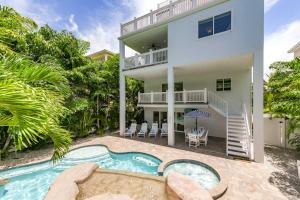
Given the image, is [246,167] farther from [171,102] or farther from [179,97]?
→ [179,97]

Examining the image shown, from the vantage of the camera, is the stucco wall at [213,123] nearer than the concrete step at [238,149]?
No

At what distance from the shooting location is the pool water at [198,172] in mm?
6859

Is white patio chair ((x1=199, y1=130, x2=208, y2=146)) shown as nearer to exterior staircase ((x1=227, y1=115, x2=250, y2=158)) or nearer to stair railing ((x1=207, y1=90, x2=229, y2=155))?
exterior staircase ((x1=227, y1=115, x2=250, y2=158))

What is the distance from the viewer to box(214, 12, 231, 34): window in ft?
30.6

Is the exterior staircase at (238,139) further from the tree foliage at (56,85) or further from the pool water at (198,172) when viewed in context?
the tree foliage at (56,85)

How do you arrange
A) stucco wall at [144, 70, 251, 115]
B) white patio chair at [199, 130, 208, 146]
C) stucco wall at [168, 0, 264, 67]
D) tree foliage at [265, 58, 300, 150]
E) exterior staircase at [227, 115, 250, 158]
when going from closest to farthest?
tree foliage at [265, 58, 300, 150] → stucco wall at [168, 0, 264, 67] → exterior staircase at [227, 115, 250, 158] → white patio chair at [199, 130, 208, 146] → stucco wall at [144, 70, 251, 115]

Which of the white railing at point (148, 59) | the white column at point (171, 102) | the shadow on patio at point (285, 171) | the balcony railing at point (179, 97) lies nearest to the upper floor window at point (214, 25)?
the white railing at point (148, 59)

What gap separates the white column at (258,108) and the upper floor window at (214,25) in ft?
8.72

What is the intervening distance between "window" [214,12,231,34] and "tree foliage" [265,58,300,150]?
3.98m

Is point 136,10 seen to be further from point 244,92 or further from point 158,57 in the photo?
point 244,92

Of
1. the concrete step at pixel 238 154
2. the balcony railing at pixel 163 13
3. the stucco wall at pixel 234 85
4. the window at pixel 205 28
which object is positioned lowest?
the concrete step at pixel 238 154

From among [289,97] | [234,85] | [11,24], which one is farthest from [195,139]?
[11,24]

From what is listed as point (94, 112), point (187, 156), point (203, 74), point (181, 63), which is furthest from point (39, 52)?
point (203, 74)

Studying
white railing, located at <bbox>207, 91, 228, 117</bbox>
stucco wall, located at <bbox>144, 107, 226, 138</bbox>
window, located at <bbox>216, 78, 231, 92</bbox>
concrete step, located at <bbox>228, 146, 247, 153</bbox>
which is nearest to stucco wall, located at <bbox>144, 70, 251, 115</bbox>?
window, located at <bbox>216, 78, 231, 92</bbox>
